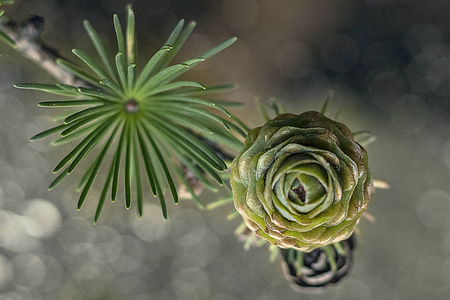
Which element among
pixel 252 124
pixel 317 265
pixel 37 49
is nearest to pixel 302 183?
pixel 317 265

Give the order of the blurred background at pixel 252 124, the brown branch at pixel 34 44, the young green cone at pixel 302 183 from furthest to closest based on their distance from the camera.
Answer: the blurred background at pixel 252 124
the brown branch at pixel 34 44
the young green cone at pixel 302 183

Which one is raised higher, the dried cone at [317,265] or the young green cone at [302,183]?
the young green cone at [302,183]

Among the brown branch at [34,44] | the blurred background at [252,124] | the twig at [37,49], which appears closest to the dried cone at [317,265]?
the twig at [37,49]

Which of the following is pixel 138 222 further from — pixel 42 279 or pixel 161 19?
pixel 161 19

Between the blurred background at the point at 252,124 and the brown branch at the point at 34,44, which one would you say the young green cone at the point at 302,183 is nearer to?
the brown branch at the point at 34,44

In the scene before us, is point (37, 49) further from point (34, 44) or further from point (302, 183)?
point (302, 183)

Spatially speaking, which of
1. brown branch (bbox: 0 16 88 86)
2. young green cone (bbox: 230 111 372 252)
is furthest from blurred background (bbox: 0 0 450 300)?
young green cone (bbox: 230 111 372 252)

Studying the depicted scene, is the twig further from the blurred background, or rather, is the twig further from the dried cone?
the blurred background

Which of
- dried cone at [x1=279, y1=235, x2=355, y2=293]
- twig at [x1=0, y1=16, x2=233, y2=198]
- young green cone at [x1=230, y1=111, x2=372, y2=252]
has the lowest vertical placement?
dried cone at [x1=279, y1=235, x2=355, y2=293]

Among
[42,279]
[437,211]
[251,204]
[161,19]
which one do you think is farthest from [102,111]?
[437,211]
